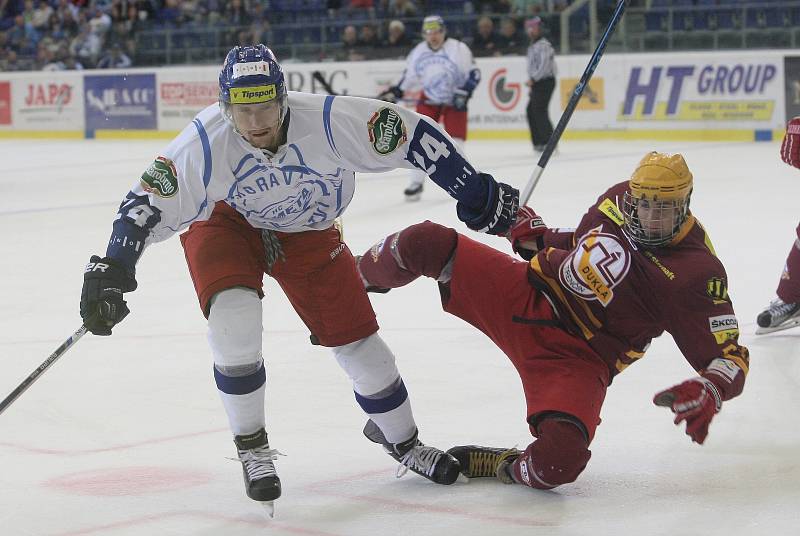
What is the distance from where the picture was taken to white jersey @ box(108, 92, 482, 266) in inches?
117

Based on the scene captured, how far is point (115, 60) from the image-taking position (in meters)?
17.8

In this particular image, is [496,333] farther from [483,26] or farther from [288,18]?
[288,18]

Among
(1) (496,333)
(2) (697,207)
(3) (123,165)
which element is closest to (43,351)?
(1) (496,333)

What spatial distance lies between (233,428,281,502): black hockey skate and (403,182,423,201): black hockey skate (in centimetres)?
658

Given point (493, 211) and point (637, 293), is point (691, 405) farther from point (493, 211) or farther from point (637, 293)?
point (493, 211)

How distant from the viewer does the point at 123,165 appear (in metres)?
13.5

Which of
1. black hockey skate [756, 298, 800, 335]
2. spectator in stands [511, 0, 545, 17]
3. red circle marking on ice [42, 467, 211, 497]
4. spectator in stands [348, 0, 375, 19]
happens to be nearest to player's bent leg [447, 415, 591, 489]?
red circle marking on ice [42, 467, 211, 497]

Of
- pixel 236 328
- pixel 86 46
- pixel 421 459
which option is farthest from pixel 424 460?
pixel 86 46

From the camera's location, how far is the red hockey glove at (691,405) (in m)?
2.81

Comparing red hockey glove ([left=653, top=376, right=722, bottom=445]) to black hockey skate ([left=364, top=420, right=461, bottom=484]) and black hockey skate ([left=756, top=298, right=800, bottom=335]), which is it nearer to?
black hockey skate ([left=364, top=420, right=461, bottom=484])

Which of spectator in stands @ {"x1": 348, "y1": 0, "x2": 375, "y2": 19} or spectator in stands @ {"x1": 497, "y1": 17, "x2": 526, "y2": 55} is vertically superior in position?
spectator in stands @ {"x1": 348, "y1": 0, "x2": 375, "y2": 19}

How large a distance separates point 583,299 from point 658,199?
346 millimetres

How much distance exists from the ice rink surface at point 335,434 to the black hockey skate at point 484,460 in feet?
0.11

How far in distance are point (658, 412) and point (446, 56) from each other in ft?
23.5
